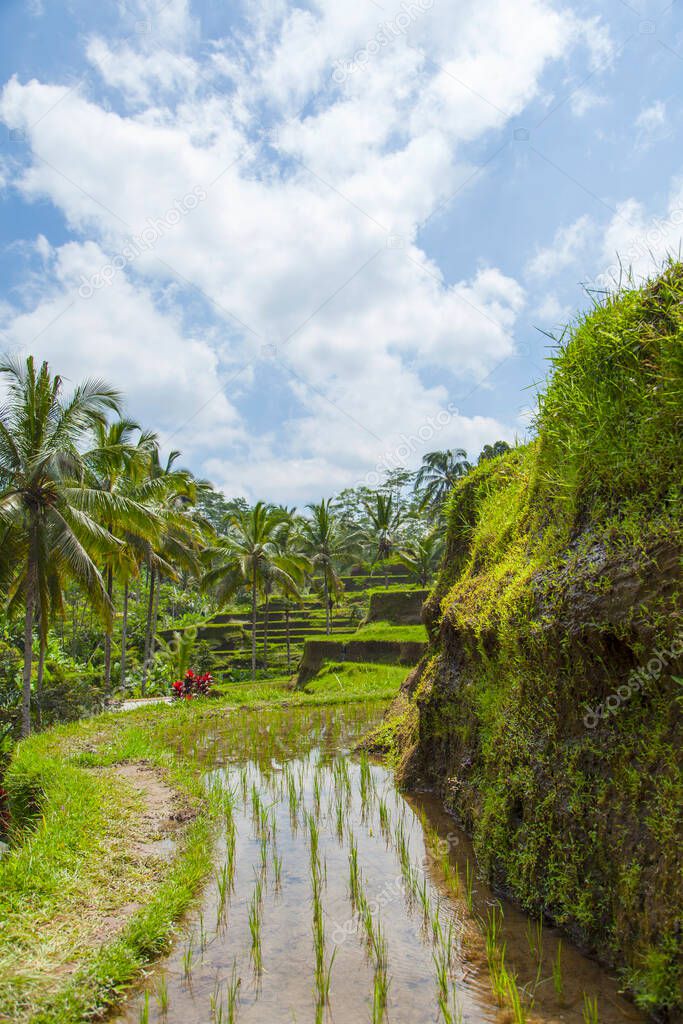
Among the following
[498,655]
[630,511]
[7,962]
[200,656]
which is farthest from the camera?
[200,656]

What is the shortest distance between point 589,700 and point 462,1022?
1577 millimetres

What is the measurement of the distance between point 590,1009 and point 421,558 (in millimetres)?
31662

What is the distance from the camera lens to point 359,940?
138 inches

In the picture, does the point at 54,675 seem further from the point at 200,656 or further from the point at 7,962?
the point at 7,962

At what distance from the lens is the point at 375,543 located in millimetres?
37562

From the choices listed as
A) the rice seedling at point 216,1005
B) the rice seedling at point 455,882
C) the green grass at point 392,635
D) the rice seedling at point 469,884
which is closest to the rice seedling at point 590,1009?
the rice seedling at point 469,884

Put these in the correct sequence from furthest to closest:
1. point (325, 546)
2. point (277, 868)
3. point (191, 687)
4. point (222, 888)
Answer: point (325, 546), point (191, 687), point (277, 868), point (222, 888)

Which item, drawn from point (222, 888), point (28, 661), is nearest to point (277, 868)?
point (222, 888)

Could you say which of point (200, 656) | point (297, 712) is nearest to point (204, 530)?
point (200, 656)

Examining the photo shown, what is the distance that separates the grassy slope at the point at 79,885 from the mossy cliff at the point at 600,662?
6.95 feet

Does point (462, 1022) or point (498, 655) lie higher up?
point (498, 655)

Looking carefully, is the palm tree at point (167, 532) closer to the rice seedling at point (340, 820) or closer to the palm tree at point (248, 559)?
the palm tree at point (248, 559)

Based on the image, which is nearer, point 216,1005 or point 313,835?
point 216,1005

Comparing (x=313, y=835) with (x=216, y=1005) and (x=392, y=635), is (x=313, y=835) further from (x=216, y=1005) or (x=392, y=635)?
(x=392, y=635)
